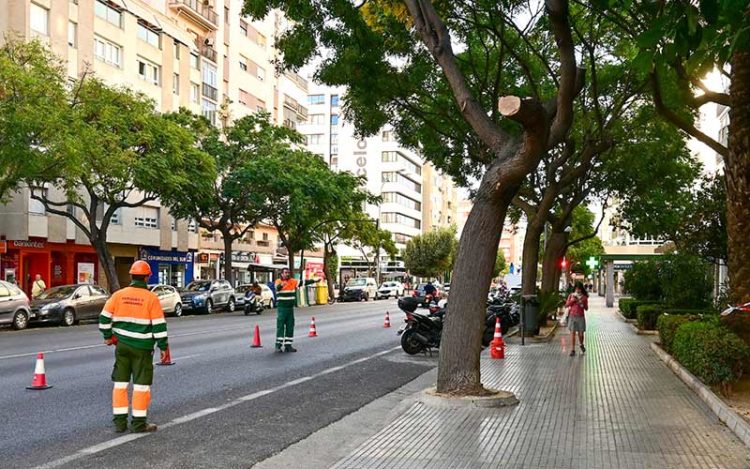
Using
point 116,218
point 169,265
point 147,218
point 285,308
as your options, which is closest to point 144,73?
point 147,218

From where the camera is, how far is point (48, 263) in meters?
34.7

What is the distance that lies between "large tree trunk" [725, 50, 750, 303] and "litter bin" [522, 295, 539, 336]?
305 inches

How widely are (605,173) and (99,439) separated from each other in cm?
2301

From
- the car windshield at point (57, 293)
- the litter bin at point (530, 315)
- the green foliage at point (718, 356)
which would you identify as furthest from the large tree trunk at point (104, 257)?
the green foliage at point (718, 356)

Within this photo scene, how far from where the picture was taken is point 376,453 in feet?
21.6

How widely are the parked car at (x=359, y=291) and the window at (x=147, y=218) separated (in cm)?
1659

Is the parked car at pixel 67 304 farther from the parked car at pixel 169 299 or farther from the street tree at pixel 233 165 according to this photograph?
the street tree at pixel 233 165

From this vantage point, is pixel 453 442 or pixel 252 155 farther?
pixel 252 155

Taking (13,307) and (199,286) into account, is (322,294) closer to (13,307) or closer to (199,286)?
(199,286)

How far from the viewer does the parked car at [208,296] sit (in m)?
33.7

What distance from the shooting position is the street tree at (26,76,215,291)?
23078mm

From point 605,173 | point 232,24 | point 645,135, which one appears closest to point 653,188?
point 605,173

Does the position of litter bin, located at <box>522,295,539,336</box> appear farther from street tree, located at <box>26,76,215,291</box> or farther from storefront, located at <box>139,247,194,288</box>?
storefront, located at <box>139,247,194,288</box>

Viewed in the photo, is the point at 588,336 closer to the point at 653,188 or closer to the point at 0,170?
the point at 653,188
